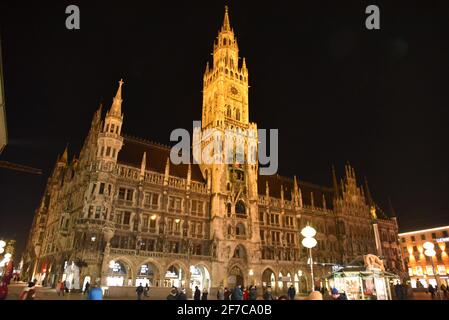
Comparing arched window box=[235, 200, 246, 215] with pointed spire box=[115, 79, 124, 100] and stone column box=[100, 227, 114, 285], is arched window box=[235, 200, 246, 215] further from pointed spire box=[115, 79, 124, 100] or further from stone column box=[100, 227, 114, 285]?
pointed spire box=[115, 79, 124, 100]

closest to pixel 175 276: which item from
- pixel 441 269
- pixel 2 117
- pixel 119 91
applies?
pixel 119 91

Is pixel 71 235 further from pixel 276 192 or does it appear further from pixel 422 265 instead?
pixel 422 265

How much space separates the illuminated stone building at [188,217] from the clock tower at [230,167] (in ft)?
0.64

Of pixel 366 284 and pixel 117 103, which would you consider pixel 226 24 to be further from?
pixel 366 284

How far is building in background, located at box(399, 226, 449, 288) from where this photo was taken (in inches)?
2980

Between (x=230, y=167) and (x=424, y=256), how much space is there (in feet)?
205

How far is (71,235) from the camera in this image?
136 ft

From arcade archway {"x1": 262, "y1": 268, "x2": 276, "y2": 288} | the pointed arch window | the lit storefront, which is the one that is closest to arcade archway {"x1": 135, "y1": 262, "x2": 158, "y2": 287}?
arcade archway {"x1": 262, "y1": 268, "x2": 276, "y2": 288}

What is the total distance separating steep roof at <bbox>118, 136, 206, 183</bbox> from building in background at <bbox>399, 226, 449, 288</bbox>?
61791 mm

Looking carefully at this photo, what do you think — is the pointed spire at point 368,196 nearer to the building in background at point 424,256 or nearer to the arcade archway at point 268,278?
the building in background at point 424,256

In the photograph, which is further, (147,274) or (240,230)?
(240,230)

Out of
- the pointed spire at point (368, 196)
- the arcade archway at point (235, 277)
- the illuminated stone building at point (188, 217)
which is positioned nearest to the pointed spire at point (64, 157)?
the illuminated stone building at point (188, 217)

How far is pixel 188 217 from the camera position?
4766cm
